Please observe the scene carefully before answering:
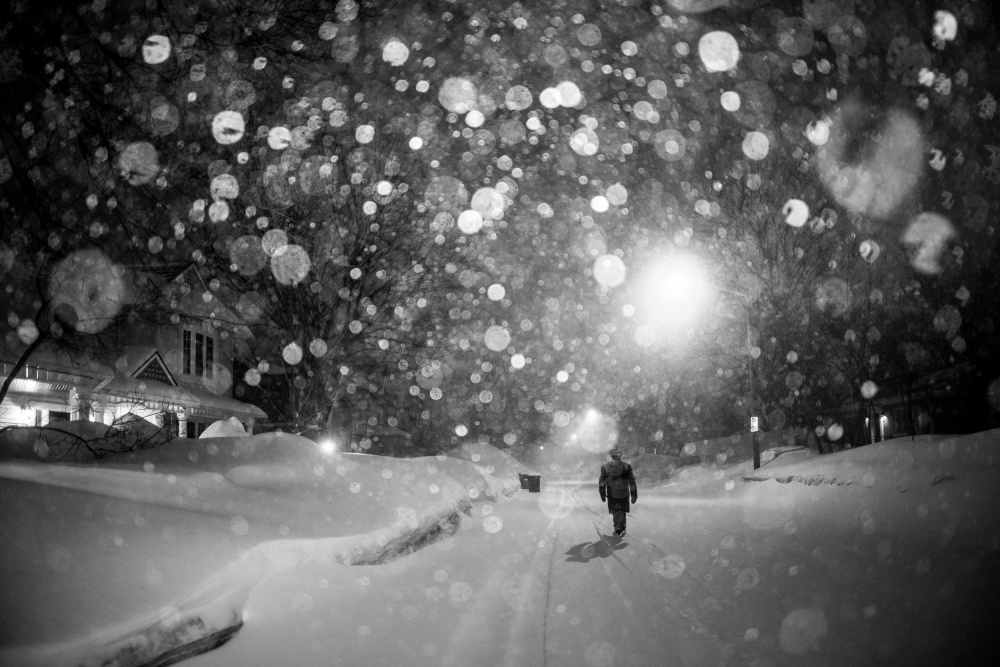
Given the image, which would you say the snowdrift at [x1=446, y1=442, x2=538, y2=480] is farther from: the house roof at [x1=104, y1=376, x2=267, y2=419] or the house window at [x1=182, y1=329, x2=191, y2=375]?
the house window at [x1=182, y1=329, x2=191, y2=375]

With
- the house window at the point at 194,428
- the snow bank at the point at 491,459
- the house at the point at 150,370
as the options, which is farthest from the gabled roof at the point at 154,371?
the snow bank at the point at 491,459

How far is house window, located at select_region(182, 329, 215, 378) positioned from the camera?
28453 millimetres

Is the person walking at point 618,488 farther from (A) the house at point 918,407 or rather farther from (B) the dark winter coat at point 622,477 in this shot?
(A) the house at point 918,407

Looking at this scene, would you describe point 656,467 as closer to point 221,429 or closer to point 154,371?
point 154,371

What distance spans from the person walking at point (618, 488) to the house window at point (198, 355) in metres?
20.6

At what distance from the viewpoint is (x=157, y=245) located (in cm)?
905

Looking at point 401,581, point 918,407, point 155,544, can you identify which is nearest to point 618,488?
point 401,581

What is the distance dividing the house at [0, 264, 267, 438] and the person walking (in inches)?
357

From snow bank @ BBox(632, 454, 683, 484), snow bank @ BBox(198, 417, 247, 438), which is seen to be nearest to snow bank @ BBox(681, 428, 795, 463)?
snow bank @ BBox(632, 454, 683, 484)

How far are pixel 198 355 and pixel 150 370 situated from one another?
20.3 ft

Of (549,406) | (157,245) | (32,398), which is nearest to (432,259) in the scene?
(157,245)

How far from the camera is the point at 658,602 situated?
6.91m

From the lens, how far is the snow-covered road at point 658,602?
5113 millimetres

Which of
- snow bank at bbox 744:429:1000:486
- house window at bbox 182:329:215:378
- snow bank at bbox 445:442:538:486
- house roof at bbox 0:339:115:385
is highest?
house window at bbox 182:329:215:378
